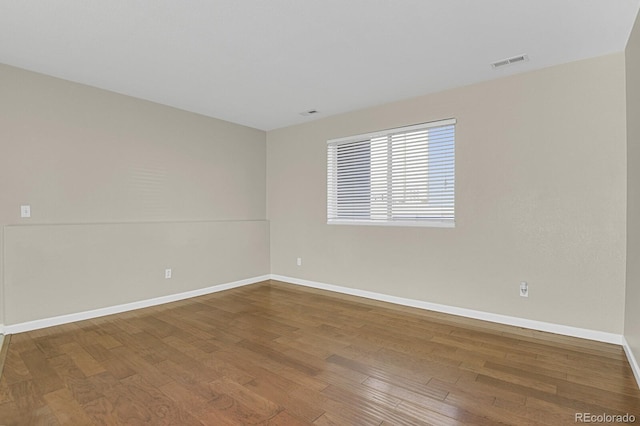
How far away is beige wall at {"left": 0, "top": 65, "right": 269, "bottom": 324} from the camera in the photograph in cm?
312

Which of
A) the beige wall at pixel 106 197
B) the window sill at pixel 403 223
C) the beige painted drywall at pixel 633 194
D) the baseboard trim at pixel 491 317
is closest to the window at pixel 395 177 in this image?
the window sill at pixel 403 223

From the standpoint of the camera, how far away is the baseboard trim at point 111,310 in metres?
3.11

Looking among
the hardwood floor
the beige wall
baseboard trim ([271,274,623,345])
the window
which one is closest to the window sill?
the window

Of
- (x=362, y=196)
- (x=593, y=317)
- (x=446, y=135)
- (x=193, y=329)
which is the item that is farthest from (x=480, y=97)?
(x=193, y=329)

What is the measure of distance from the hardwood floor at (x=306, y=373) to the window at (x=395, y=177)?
1284 mm

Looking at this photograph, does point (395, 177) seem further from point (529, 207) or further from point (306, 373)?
point (306, 373)

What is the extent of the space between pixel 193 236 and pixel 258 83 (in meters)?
2.28

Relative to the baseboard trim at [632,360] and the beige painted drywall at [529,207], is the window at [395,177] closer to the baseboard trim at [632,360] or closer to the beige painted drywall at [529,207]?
the beige painted drywall at [529,207]

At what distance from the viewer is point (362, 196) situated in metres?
4.52

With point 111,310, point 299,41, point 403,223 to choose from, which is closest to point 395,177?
point 403,223

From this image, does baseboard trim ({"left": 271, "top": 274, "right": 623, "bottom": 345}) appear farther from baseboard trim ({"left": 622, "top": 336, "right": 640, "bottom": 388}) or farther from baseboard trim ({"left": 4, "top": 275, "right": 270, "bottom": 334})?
baseboard trim ({"left": 4, "top": 275, "right": 270, "bottom": 334})

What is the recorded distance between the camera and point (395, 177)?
415cm

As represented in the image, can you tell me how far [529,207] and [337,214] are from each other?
8.02 feet

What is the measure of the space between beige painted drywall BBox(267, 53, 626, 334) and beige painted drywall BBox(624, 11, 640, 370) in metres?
0.15
